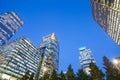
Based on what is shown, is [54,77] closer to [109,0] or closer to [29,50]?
[109,0]

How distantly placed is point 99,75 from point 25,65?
11465 centimetres

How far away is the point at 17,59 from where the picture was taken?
139875mm

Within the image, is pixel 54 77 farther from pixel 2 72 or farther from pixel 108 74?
pixel 2 72

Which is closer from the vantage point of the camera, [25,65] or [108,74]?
[108,74]

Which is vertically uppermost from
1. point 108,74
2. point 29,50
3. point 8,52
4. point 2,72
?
point 29,50

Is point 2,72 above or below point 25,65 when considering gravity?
below

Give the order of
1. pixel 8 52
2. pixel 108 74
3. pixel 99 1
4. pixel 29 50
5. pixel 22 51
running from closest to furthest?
pixel 108 74, pixel 99 1, pixel 8 52, pixel 22 51, pixel 29 50

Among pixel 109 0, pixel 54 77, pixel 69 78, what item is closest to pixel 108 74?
pixel 69 78

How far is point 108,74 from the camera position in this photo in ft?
137

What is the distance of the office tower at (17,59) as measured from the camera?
4932 inches

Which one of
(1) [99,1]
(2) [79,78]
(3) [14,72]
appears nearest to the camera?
(2) [79,78]

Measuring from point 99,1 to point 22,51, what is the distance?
89523 mm

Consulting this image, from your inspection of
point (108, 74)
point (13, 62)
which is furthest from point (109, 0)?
point (13, 62)

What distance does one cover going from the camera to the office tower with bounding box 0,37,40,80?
411 ft
